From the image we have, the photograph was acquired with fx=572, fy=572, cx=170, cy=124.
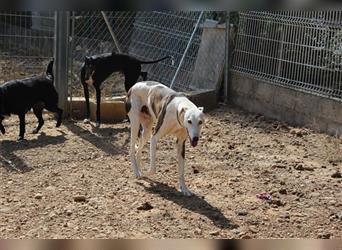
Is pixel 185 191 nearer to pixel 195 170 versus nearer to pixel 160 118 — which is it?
pixel 160 118

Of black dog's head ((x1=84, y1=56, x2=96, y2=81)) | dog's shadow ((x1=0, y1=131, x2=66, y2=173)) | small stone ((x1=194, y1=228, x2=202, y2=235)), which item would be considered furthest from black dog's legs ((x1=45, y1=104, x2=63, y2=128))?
small stone ((x1=194, y1=228, x2=202, y2=235))

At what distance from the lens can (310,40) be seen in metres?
8.04

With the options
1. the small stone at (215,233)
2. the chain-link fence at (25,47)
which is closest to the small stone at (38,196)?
the small stone at (215,233)

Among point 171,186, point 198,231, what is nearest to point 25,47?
point 171,186

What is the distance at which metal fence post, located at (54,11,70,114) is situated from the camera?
8.09 meters

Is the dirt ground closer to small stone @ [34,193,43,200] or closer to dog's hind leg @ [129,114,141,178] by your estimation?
small stone @ [34,193,43,200]

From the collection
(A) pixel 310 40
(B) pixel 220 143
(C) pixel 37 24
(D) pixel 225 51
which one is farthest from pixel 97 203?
(C) pixel 37 24

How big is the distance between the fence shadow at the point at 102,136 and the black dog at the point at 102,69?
24 centimetres

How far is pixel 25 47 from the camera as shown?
1129 centimetres

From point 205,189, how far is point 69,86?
3.67 meters

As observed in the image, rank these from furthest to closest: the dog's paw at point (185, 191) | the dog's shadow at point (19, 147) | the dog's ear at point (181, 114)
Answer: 1. the dog's shadow at point (19, 147)
2. the dog's paw at point (185, 191)
3. the dog's ear at point (181, 114)

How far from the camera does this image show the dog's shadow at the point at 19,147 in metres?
6.24

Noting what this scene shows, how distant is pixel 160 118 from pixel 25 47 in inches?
262

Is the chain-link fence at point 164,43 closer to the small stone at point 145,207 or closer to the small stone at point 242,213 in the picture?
the small stone at point 145,207
